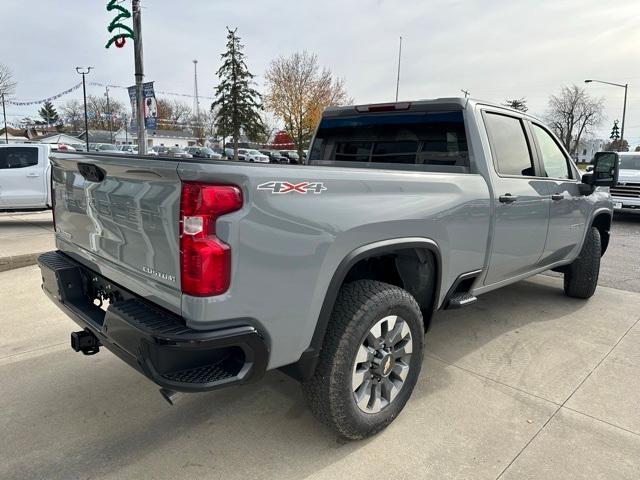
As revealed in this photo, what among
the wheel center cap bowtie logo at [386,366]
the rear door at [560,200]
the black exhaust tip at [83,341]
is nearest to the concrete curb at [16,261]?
the black exhaust tip at [83,341]

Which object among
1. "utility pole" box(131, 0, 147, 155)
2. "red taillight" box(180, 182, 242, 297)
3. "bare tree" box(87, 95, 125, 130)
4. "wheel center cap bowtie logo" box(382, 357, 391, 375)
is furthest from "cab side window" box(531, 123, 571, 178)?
"bare tree" box(87, 95, 125, 130)

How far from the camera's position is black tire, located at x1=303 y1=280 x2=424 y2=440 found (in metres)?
2.33

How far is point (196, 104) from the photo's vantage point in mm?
79438

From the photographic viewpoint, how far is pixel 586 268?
16.3 ft

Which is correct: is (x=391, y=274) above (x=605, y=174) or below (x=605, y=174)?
below

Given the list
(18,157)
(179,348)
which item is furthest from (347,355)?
(18,157)

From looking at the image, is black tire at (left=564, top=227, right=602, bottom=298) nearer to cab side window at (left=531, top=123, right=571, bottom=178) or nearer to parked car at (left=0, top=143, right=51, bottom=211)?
cab side window at (left=531, top=123, right=571, bottom=178)

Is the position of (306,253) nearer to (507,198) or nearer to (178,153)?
(507,198)

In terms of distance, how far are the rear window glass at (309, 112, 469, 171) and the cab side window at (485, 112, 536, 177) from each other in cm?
28

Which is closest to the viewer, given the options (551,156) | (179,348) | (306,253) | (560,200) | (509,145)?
(179,348)

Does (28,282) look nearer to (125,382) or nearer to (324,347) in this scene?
(125,382)

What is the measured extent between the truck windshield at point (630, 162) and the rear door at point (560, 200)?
32.9 feet

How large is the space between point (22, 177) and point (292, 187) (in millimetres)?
9623

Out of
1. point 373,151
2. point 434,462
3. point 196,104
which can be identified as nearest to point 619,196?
point 373,151
